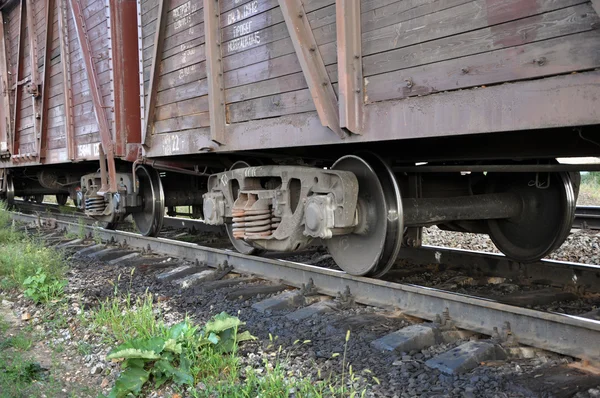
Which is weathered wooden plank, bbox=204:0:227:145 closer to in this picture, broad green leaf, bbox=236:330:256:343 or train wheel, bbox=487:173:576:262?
broad green leaf, bbox=236:330:256:343

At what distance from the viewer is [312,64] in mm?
3660

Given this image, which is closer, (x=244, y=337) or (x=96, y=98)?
(x=244, y=337)

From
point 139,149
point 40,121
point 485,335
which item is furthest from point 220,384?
point 40,121

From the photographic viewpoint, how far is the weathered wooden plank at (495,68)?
2309mm

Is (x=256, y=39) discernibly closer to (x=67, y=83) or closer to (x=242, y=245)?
(x=242, y=245)

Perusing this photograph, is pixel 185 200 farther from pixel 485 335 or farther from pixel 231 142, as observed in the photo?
pixel 485 335

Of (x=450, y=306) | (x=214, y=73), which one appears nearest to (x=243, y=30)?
(x=214, y=73)

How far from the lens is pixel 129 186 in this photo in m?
7.20

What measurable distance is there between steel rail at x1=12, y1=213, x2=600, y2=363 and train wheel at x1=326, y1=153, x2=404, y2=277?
9.2 inches

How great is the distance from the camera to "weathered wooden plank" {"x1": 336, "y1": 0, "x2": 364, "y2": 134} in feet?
10.9

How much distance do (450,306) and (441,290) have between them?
35 centimetres

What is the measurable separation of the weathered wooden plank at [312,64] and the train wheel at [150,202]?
12.9ft

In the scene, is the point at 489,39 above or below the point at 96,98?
below

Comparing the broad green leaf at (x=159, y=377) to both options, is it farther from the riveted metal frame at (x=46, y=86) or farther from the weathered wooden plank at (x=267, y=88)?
the riveted metal frame at (x=46, y=86)
